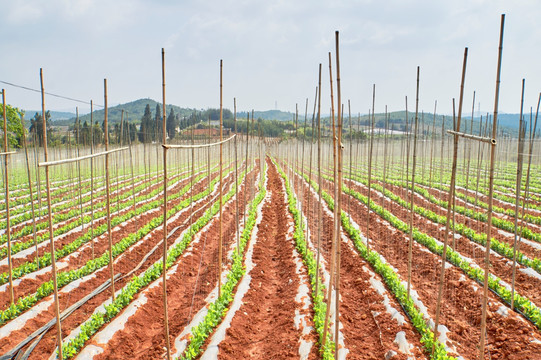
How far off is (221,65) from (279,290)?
481 centimetres

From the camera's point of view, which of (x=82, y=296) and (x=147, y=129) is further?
(x=147, y=129)

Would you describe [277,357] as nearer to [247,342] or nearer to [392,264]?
[247,342]

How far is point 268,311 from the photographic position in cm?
673

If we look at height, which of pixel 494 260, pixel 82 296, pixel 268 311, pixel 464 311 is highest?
pixel 494 260

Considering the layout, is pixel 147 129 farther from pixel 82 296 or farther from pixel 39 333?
pixel 39 333

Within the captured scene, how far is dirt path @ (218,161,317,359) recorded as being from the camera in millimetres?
5301

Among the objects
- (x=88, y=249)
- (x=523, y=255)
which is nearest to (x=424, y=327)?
(x=523, y=255)

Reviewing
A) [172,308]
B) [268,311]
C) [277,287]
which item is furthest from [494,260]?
[172,308]

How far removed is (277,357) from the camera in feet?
16.7

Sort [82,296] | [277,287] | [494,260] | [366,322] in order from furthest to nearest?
[494,260]
[277,287]
[82,296]
[366,322]

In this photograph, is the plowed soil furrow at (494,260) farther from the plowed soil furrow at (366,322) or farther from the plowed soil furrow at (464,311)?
the plowed soil furrow at (366,322)

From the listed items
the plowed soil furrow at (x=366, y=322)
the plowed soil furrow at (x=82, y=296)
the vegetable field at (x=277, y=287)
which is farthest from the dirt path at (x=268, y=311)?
the plowed soil furrow at (x=82, y=296)

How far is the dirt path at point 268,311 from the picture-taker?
17.4 feet

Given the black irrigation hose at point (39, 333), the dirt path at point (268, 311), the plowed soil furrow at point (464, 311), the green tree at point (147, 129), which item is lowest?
the dirt path at point (268, 311)
